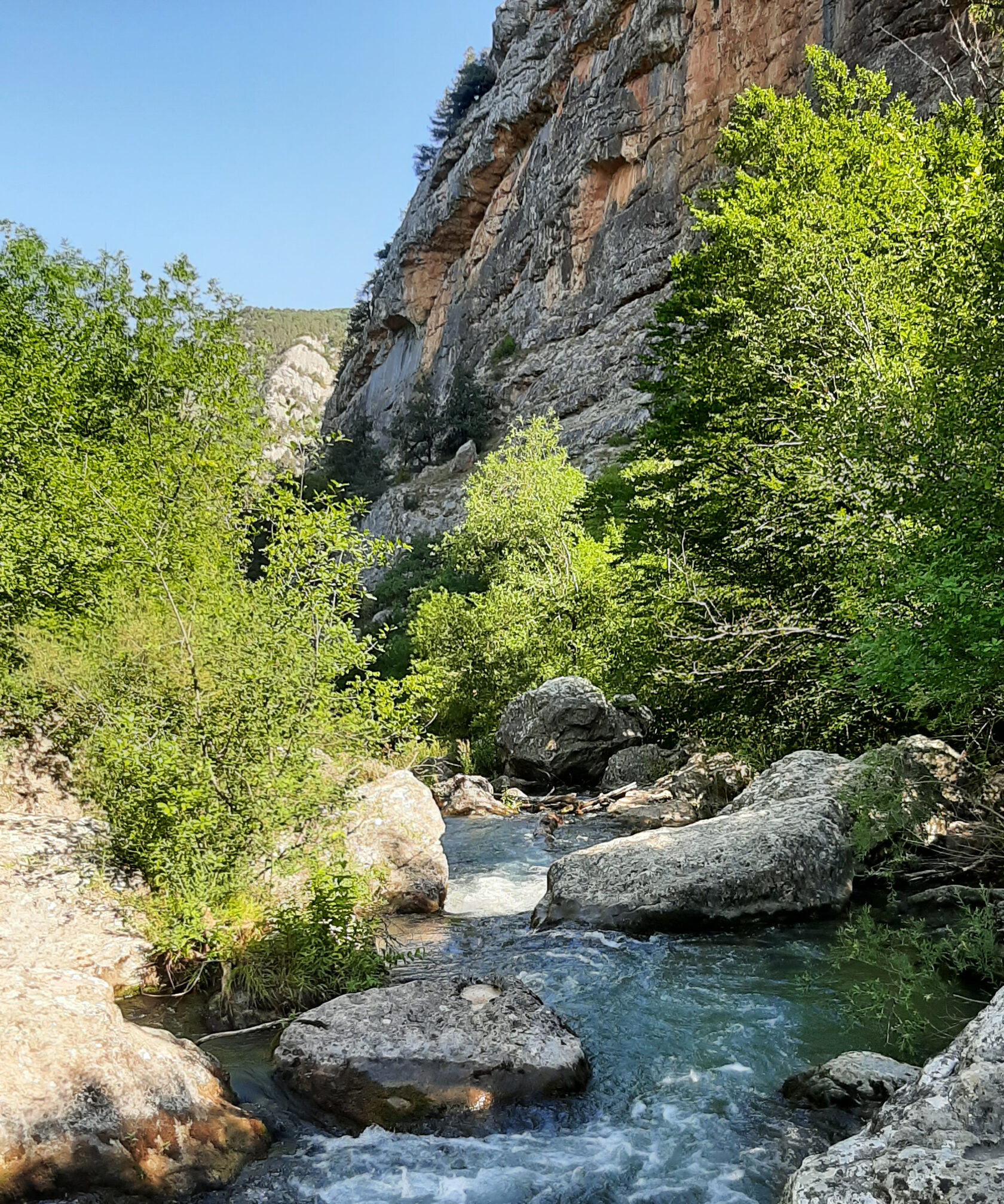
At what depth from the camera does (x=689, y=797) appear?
50.7 feet

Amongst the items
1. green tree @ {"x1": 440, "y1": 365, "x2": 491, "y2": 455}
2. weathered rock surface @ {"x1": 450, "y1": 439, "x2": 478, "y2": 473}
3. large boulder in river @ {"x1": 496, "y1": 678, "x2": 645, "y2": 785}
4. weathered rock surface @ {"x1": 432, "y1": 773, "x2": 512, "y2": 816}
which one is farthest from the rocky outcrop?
weathered rock surface @ {"x1": 432, "y1": 773, "x2": 512, "y2": 816}

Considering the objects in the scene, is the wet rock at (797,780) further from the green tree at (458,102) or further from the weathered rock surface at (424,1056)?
the green tree at (458,102)

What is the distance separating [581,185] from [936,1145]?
58597 mm

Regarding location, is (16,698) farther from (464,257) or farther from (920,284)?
(464,257)

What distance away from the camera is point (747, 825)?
1019 centimetres

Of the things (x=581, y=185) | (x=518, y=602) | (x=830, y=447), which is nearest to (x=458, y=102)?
(x=581, y=185)

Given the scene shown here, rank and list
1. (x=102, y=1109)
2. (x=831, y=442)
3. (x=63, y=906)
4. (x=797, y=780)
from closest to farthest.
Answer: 1. (x=102, y=1109)
2. (x=63, y=906)
3. (x=797, y=780)
4. (x=831, y=442)

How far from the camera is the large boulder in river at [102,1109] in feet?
15.3

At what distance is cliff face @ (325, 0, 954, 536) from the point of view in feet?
140

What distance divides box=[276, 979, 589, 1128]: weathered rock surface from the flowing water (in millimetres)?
166

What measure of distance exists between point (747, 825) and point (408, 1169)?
6074 mm

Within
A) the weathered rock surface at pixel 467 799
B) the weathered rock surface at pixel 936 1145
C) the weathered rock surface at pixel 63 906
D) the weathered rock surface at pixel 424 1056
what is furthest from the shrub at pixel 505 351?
the weathered rock surface at pixel 936 1145

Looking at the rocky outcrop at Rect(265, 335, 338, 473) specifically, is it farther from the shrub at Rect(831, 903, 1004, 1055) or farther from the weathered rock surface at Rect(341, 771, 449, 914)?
the shrub at Rect(831, 903, 1004, 1055)

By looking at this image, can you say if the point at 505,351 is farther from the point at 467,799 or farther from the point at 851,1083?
the point at 851,1083
